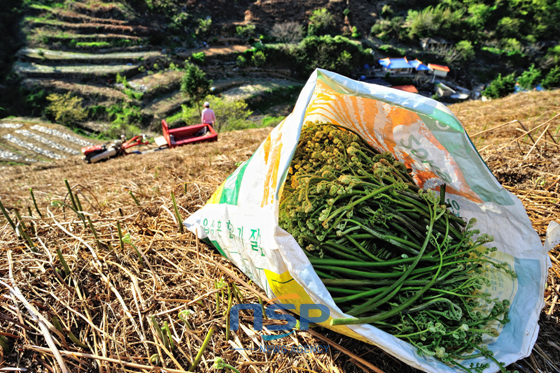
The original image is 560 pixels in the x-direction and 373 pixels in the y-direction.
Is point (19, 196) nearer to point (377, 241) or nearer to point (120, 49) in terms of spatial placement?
point (377, 241)

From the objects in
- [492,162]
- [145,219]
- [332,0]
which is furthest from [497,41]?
[145,219]

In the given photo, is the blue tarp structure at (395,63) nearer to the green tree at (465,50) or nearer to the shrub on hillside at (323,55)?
the shrub on hillside at (323,55)

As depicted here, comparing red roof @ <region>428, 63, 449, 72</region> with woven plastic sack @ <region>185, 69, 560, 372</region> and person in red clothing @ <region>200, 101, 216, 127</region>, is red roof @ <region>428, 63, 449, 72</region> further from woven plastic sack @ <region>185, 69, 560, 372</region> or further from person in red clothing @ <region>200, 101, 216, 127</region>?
woven plastic sack @ <region>185, 69, 560, 372</region>

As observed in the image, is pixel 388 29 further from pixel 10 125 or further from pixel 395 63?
pixel 10 125

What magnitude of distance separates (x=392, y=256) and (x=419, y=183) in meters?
0.68

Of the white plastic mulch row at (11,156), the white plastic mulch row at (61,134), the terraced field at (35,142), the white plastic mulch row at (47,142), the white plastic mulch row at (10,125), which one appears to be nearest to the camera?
the white plastic mulch row at (11,156)

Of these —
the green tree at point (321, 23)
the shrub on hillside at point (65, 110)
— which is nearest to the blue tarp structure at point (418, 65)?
the green tree at point (321, 23)

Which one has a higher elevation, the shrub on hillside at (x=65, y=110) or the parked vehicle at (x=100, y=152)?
the parked vehicle at (x=100, y=152)

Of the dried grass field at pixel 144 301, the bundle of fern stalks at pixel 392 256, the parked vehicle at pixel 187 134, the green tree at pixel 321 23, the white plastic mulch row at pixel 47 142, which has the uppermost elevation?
the green tree at pixel 321 23

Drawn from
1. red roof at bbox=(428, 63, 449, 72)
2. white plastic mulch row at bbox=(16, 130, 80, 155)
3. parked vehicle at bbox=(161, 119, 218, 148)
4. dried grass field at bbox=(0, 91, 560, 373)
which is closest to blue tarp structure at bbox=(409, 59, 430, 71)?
red roof at bbox=(428, 63, 449, 72)

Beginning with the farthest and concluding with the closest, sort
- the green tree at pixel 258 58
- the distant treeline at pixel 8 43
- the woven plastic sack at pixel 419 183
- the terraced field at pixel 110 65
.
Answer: the green tree at pixel 258 58 < the terraced field at pixel 110 65 < the distant treeline at pixel 8 43 < the woven plastic sack at pixel 419 183

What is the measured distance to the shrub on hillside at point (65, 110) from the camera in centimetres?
1822

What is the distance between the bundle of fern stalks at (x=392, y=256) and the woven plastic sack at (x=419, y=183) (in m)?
0.09

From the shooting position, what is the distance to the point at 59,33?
23750 mm
